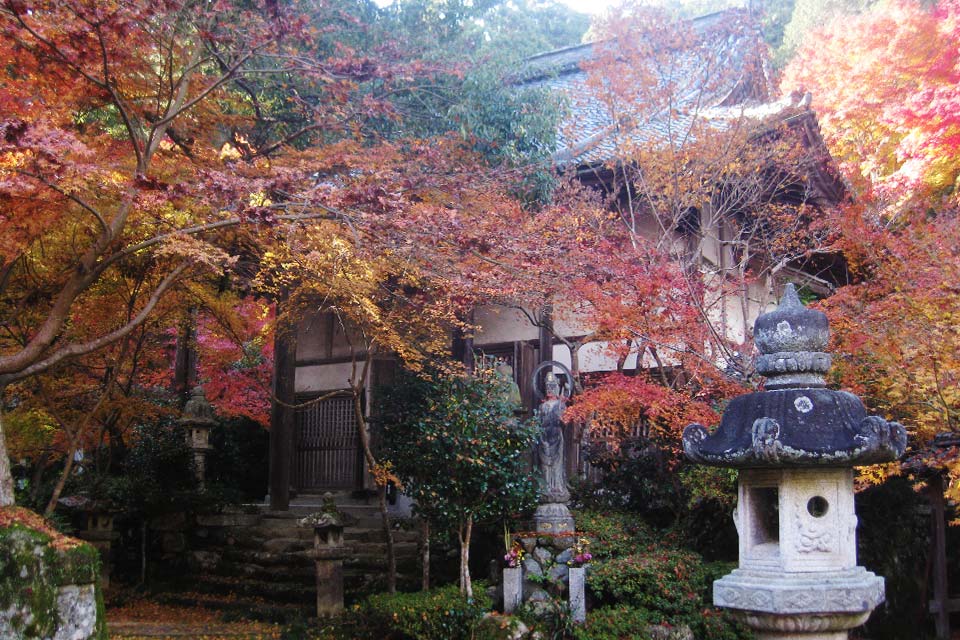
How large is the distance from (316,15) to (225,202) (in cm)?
532

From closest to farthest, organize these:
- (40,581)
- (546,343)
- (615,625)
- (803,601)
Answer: (803,601)
(40,581)
(615,625)
(546,343)

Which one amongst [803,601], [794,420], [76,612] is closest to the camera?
[803,601]

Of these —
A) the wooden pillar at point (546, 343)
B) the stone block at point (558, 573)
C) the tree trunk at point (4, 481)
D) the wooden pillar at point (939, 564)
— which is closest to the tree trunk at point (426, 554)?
the stone block at point (558, 573)

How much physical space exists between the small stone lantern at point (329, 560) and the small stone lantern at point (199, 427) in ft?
16.5

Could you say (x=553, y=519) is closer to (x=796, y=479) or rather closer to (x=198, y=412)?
(x=796, y=479)

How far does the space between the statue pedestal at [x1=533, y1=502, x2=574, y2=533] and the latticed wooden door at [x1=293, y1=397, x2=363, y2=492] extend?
5175mm

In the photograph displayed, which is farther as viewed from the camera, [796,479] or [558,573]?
[558,573]

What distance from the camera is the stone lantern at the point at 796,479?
5.91 meters

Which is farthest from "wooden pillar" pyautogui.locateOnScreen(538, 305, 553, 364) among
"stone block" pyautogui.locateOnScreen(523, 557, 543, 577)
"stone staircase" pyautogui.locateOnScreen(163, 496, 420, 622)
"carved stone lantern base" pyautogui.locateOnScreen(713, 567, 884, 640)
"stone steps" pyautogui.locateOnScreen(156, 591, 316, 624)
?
"carved stone lantern base" pyautogui.locateOnScreen(713, 567, 884, 640)

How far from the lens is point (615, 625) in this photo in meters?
9.55

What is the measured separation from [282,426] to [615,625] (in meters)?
7.70

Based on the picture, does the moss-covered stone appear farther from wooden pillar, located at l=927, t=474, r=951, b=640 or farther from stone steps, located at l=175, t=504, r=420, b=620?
wooden pillar, located at l=927, t=474, r=951, b=640

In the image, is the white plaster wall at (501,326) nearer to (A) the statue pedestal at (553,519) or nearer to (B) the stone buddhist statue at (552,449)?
(B) the stone buddhist statue at (552,449)

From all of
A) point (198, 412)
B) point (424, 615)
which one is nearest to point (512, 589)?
point (424, 615)
